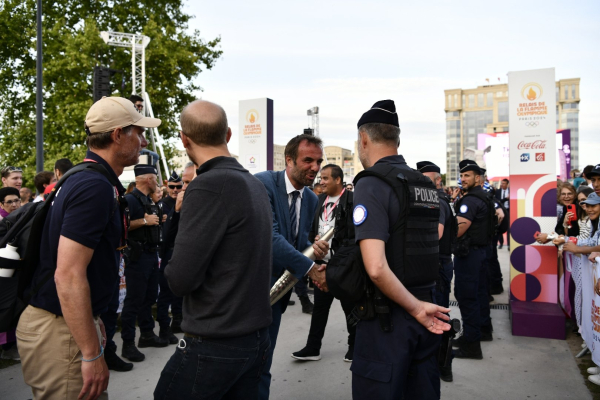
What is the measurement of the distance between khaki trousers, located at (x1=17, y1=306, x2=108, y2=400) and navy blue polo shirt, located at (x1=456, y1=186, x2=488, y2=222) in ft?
16.2

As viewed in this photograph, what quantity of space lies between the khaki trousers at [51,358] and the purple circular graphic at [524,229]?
21.3 feet

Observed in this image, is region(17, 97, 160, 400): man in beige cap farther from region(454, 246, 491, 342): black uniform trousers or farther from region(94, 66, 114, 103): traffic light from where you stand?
region(94, 66, 114, 103): traffic light

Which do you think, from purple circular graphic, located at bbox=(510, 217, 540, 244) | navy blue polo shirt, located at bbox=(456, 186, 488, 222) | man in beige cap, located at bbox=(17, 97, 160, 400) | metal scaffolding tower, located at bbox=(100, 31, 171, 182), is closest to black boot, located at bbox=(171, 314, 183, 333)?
navy blue polo shirt, located at bbox=(456, 186, 488, 222)

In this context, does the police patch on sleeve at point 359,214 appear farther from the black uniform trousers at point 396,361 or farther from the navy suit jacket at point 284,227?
the navy suit jacket at point 284,227

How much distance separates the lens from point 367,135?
8.82 feet

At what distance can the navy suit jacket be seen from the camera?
3.19 m

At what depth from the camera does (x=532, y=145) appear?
6871mm

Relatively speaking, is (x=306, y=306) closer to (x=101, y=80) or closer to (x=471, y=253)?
(x=471, y=253)

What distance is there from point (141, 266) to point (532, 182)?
225 inches

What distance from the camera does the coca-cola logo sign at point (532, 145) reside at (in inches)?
269

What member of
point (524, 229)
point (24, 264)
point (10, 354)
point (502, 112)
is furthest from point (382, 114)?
point (502, 112)

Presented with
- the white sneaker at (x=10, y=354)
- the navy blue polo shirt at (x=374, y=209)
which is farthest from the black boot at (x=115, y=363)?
the navy blue polo shirt at (x=374, y=209)

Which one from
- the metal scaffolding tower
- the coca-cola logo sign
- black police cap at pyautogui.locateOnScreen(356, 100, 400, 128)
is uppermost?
the metal scaffolding tower

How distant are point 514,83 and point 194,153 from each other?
6376mm
